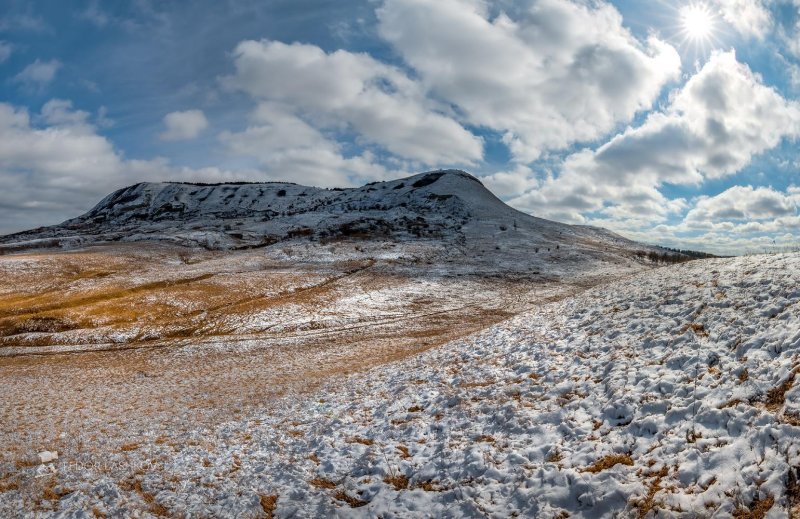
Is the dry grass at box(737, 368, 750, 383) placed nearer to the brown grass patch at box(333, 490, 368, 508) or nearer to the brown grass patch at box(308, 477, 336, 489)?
the brown grass patch at box(333, 490, 368, 508)

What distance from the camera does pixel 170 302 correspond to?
1801 inches

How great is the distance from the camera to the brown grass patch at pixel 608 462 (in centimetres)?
968

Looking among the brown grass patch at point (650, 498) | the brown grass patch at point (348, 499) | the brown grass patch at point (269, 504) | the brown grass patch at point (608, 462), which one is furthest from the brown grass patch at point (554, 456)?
the brown grass patch at point (269, 504)

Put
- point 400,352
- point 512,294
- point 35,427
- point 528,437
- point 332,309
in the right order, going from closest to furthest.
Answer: point 528,437 < point 35,427 < point 400,352 < point 332,309 < point 512,294

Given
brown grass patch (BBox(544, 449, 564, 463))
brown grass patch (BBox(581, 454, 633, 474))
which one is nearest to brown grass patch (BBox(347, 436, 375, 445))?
brown grass patch (BBox(544, 449, 564, 463))

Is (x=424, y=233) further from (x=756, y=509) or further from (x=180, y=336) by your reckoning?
(x=756, y=509)

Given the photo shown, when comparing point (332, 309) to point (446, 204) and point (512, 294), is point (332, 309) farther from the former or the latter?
point (446, 204)

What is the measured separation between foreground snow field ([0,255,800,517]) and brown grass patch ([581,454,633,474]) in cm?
4

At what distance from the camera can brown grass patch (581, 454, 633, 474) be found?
31.8 ft

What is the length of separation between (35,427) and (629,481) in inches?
Answer: 874

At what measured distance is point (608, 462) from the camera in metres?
9.85

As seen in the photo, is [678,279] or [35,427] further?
[678,279]

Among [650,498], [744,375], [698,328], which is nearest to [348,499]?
[650,498]

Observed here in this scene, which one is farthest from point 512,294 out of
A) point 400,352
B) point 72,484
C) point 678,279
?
point 72,484
